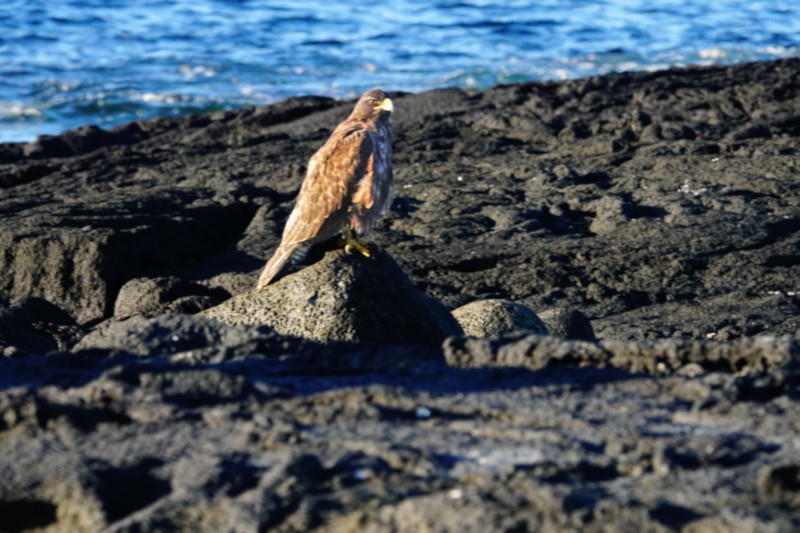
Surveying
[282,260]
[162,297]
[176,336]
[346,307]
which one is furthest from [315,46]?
[176,336]

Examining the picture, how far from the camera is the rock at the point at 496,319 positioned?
4.99 metres

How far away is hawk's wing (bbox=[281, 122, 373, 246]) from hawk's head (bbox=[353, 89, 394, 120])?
27 centimetres

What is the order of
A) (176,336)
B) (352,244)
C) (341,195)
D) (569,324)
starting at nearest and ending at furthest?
(176,336)
(352,244)
(341,195)
(569,324)

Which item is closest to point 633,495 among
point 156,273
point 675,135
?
point 156,273

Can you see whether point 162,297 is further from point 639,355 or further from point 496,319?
point 639,355

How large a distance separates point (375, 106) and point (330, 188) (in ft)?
2.41

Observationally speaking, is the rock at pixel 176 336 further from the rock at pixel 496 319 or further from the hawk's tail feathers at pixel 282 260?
the rock at pixel 496 319

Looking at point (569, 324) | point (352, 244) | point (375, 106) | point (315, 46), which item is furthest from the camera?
point (315, 46)

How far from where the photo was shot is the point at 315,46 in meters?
20.3

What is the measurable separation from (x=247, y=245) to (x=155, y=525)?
16.5ft

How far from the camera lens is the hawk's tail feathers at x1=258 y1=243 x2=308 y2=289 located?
15.6 ft

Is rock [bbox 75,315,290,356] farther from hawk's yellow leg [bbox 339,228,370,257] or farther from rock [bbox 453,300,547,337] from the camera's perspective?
rock [bbox 453,300,547,337]

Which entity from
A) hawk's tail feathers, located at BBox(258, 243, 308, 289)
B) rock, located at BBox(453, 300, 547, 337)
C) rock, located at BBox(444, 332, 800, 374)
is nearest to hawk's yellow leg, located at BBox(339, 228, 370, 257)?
hawk's tail feathers, located at BBox(258, 243, 308, 289)

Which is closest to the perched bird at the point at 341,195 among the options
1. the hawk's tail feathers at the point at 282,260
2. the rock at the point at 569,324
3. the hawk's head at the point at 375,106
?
the hawk's tail feathers at the point at 282,260
